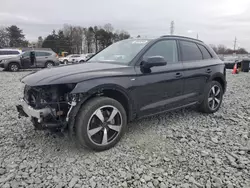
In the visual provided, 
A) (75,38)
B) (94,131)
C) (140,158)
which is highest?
(75,38)

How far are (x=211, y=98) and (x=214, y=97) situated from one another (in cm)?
12

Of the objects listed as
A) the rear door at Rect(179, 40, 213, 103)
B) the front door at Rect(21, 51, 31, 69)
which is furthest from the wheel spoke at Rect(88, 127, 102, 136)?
the front door at Rect(21, 51, 31, 69)

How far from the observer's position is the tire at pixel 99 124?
274 centimetres

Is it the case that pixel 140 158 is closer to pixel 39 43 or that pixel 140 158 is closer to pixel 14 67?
pixel 14 67

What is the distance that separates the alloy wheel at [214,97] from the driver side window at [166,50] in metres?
1.31

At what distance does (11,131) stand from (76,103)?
1.70 metres

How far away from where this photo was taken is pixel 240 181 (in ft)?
7.84

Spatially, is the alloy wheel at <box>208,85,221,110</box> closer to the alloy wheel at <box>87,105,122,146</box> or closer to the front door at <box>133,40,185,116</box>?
the front door at <box>133,40,185,116</box>

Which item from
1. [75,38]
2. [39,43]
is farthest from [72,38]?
[39,43]

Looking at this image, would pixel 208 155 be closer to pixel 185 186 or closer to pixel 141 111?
pixel 185 186

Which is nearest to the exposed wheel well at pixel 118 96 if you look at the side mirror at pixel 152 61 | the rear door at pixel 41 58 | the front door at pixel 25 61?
the side mirror at pixel 152 61

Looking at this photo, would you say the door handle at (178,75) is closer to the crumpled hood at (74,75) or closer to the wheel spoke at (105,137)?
the crumpled hood at (74,75)

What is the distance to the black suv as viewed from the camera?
272 cm

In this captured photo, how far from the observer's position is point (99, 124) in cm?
291
